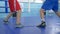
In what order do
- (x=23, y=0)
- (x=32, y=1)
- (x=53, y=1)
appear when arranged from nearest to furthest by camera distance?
(x=53, y=1)
(x=23, y=0)
(x=32, y=1)

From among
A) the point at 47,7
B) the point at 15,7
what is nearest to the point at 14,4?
the point at 15,7

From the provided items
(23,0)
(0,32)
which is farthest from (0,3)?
(0,32)

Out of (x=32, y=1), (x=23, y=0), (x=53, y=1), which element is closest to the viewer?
(x=53, y=1)

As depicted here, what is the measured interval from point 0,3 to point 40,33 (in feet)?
15.8

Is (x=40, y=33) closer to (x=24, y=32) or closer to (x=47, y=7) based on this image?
(x=24, y=32)

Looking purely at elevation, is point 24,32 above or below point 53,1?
below

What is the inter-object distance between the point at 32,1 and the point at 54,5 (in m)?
4.10

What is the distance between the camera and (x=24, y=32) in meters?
2.52

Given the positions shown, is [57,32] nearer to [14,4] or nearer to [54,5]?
[54,5]

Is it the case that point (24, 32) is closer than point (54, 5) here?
Yes

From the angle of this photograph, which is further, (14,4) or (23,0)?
(23,0)

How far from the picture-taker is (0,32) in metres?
2.51

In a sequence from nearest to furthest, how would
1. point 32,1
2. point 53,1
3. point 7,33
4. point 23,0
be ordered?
1. point 7,33
2. point 53,1
3. point 23,0
4. point 32,1

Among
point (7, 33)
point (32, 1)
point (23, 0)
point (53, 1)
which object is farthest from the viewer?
point (32, 1)
